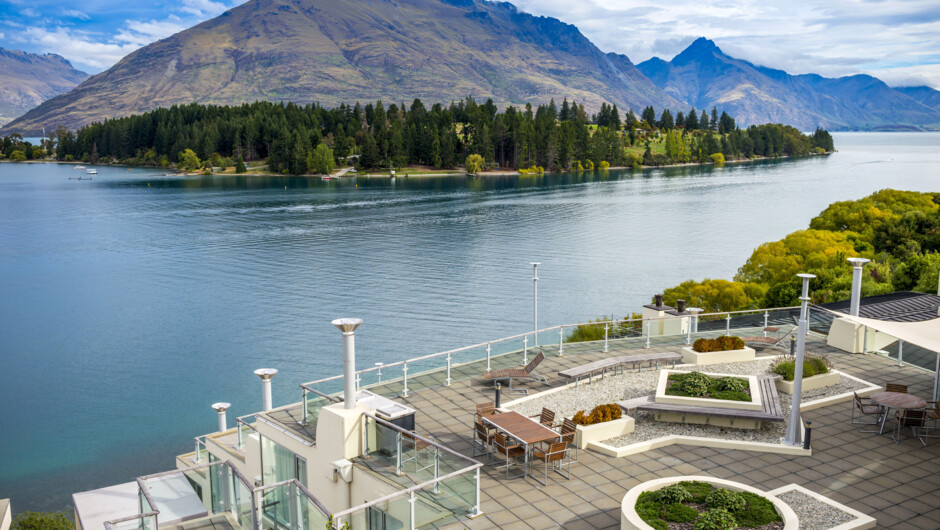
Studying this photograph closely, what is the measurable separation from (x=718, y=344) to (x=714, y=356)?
18.2 inches

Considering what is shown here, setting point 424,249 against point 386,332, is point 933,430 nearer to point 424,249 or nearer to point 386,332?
point 386,332

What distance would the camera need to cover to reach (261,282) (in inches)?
1932

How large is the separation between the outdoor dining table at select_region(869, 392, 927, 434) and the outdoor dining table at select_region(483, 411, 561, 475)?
257 inches

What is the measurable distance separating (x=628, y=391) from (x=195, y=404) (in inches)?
807

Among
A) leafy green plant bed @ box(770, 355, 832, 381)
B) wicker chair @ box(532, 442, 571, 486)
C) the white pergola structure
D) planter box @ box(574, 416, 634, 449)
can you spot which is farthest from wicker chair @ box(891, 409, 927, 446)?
wicker chair @ box(532, 442, 571, 486)

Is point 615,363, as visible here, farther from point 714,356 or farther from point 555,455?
point 555,455

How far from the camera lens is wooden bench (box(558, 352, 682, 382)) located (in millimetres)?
15320

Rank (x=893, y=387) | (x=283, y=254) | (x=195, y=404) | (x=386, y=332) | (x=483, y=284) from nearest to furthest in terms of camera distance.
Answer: (x=893, y=387) < (x=195, y=404) < (x=386, y=332) < (x=483, y=284) < (x=283, y=254)

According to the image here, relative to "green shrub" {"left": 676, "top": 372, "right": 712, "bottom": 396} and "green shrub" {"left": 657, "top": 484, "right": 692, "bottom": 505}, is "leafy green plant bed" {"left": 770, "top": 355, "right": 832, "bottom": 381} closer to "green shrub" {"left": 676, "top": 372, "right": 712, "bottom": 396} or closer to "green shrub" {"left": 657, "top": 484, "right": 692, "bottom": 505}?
"green shrub" {"left": 676, "top": 372, "right": 712, "bottom": 396}

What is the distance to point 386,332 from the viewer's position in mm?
36906

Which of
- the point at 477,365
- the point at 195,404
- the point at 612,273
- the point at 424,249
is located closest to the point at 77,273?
the point at 424,249

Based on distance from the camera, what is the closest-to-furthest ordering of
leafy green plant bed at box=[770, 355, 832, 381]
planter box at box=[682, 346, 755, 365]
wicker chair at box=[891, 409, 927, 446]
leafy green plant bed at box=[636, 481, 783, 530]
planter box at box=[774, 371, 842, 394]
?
leafy green plant bed at box=[636, 481, 783, 530] → wicker chair at box=[891, 409, 927, 446] → planter box at box=[774, 371, 842, 394] → leafy green plant bed at box=[770, 355, 832, 381] → planter box at box=[682, 346, 755, 365]

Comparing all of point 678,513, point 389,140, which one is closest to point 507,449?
point 678,513

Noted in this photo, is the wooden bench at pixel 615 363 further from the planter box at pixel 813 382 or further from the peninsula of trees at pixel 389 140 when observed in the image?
the peninsula of trees at pixel 389 140
